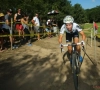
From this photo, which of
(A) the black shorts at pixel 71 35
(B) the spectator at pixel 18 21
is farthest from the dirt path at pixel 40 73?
(B) the spectator at pixel 18 21

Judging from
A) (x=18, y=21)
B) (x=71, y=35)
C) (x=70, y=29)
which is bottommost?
(x=71, y=35)

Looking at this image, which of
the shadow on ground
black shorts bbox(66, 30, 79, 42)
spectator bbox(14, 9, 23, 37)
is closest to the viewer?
the shadow on ground

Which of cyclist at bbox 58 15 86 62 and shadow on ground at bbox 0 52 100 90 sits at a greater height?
cyclist at bbox 58 15 86 62

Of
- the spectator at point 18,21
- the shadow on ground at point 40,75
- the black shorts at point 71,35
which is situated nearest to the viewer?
the shadow on ground at point 40,75

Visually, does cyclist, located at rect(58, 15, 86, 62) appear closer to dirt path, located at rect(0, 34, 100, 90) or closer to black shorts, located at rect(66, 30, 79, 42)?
black shorts, located at rect(66, 30, 79, 42)

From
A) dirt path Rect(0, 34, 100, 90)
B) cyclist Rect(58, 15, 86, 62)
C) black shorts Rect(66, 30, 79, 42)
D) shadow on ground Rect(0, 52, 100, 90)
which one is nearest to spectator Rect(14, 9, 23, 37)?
dirt path Rect(0, 34, 100, 90)

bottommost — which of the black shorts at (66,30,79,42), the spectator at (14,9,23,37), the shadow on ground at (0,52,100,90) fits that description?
the shadow on ground at (0,52,100,90)

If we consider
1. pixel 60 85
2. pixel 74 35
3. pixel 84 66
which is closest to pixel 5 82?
pixel 60 85

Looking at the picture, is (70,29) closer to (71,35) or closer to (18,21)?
(71,35)

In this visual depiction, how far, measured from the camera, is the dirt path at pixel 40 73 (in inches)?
227

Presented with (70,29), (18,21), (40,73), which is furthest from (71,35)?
(18,21)

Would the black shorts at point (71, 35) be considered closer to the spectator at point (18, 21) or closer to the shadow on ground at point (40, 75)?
the shadow on ground at point (40, 75)

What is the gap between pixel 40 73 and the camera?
6957 millimetres

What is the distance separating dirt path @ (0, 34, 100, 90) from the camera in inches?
227
